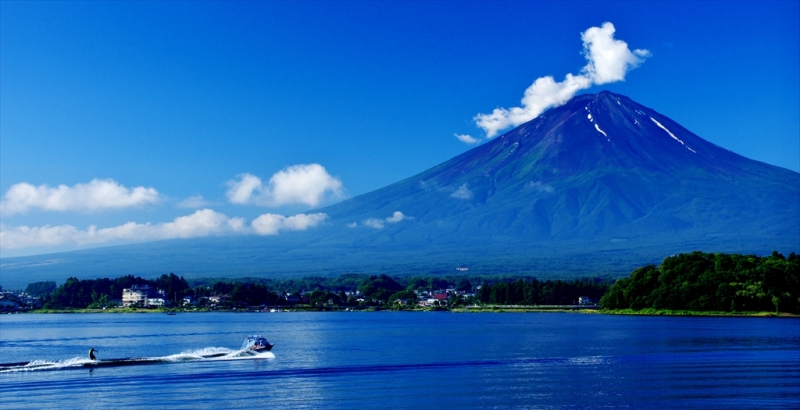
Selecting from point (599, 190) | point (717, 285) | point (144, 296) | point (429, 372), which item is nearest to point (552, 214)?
point (599, 190)

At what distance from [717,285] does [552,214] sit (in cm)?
10203

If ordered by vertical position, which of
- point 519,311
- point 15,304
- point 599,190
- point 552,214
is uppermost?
point 599,190

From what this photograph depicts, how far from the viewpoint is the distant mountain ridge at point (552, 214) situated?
138 meters

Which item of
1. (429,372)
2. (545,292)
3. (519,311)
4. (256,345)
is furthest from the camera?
(545,292)

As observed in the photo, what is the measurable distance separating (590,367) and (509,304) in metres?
55.4

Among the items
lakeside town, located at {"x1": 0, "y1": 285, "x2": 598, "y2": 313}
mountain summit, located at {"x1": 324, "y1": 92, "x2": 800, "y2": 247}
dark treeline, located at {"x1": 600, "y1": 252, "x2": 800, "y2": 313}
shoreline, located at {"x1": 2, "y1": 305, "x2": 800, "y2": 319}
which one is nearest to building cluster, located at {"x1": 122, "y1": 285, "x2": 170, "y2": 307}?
lakeside town, located at {"x1": 0, "y1": 285, "x2": 598, "y2": 313}

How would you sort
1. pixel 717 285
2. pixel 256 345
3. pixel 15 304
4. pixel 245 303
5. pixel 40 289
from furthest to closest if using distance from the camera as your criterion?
1. pixel 40 289
2. pixel 15 304
3. pixel 245 303
4. pixel 717 285
5. pixel 256 345

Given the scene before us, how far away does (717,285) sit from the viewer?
59000 mm

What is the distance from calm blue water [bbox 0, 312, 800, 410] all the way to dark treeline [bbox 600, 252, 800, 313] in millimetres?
14199

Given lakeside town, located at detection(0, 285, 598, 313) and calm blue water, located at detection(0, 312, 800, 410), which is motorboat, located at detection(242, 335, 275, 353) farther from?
lakeside town, located at detection(0, 285, 598, 313)

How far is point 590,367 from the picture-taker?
27.3m

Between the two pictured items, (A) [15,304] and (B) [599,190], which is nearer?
(A) [15,304]

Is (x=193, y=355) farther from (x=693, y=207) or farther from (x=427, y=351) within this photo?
(x=693, y=207)

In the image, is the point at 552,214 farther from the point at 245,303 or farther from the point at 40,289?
the point at 40,289
